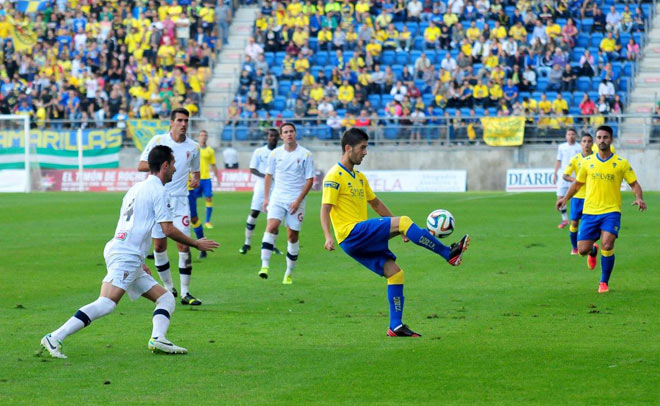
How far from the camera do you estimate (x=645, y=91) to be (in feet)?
129

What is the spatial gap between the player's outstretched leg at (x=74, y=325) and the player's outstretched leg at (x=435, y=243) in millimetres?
2808

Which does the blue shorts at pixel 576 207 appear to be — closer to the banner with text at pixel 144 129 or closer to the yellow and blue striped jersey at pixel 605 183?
the yellow and blue striped jersey at pixel 605 183

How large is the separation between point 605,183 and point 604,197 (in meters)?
0.19

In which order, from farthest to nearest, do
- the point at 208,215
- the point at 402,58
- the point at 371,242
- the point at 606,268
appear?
the point at 402,58 → the point at 208,215 → the point at 606,268 → the point at 371,242

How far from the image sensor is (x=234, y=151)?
3984cm

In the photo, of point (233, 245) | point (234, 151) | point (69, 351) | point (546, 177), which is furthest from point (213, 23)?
point (69, 351)

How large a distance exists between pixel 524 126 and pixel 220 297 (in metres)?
25.4

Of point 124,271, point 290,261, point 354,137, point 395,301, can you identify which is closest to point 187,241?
point 124,271

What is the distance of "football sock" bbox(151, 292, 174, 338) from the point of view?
9531 mm

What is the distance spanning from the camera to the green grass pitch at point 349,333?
26.4 feet

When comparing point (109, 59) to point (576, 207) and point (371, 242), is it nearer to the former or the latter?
point (576, 207)

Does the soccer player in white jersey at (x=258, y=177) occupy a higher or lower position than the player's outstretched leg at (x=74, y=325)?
lower

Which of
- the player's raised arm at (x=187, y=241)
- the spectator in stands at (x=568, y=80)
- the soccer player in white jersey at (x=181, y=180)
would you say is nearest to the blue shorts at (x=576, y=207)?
the soccer player in white jersey at (x=181, y=180)

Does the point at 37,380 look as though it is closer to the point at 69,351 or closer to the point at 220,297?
the point at 69,351
